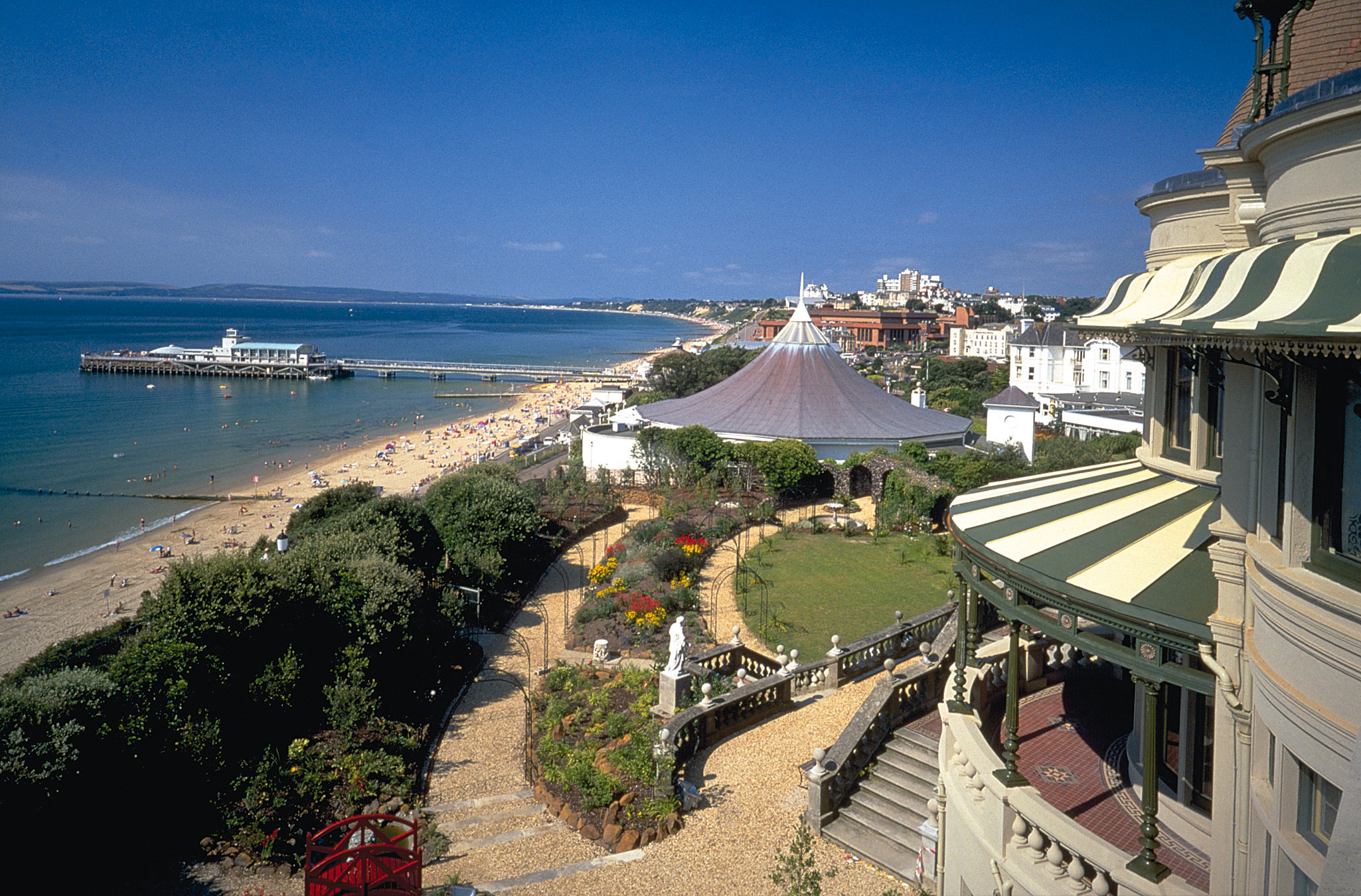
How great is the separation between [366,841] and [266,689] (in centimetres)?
582

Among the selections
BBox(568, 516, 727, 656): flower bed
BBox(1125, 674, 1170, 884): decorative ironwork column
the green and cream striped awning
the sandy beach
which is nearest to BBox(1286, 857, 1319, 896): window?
BBox(1125, 674, 1170, 884): decorative ironwork column

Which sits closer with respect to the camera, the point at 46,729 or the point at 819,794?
the point at 46,729

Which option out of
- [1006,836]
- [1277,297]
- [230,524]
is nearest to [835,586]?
[1006,836]

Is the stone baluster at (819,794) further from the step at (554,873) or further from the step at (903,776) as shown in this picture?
the step at (554,873)

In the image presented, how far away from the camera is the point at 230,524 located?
123 ft

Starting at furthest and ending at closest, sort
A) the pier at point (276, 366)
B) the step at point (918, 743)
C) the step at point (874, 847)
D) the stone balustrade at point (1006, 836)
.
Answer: the pier at point (276, 366) → the step at point (918, 743) → the step at point (874, 847) → the stone balustrade at point (1006, 836)

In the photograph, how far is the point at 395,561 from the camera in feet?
58.0

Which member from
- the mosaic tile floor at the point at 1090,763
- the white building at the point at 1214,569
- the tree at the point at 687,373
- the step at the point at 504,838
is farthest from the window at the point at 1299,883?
the tree at the point at 687,373

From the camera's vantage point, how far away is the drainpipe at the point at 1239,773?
17.5 feet

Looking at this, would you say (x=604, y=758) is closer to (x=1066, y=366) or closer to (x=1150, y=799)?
(x=1150, y=799)

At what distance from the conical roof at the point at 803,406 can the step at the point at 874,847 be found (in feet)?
79.3

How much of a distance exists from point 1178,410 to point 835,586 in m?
13.2

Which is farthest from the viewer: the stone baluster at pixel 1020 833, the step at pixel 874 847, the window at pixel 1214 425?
the step at pixel 874 847

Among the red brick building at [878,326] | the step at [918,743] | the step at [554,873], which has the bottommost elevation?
the step at [554,873]
